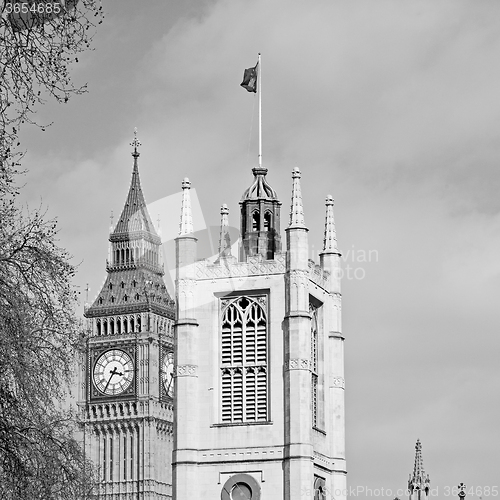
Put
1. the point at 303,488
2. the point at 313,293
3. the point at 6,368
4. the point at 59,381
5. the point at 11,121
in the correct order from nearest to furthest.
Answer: the point at 11,121 → the point at 6,368 → the point at 59,381 → the point at 303,488 → the point at 313,293

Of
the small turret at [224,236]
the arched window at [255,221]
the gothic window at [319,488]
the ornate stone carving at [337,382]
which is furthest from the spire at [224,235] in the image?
the gothic window at [319,488]

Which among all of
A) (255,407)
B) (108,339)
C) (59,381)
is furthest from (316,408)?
(108,339)

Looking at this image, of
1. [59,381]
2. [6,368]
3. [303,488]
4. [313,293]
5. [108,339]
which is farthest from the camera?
[108,339]

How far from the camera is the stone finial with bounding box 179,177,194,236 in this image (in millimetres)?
67562

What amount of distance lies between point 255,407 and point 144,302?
6450 cm

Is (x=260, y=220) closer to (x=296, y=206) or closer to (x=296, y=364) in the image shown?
(x=296, y=206)

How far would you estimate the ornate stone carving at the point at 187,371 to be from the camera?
216 ft

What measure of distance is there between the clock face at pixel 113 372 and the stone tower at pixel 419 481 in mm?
50786

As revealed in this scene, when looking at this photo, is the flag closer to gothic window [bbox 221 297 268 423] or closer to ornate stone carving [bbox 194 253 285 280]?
ornate stone carving [bbox 194 253 285 280]

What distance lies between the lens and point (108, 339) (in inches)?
5005

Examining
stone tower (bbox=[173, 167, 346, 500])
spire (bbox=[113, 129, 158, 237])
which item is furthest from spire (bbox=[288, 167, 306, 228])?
spire (bbox=[113, 129, 158, 237])

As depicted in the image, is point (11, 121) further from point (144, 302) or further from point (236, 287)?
point (144, 302)

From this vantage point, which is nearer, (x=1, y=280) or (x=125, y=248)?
(x=1, y=280)

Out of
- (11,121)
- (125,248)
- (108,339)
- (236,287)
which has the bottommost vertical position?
(11,121)
